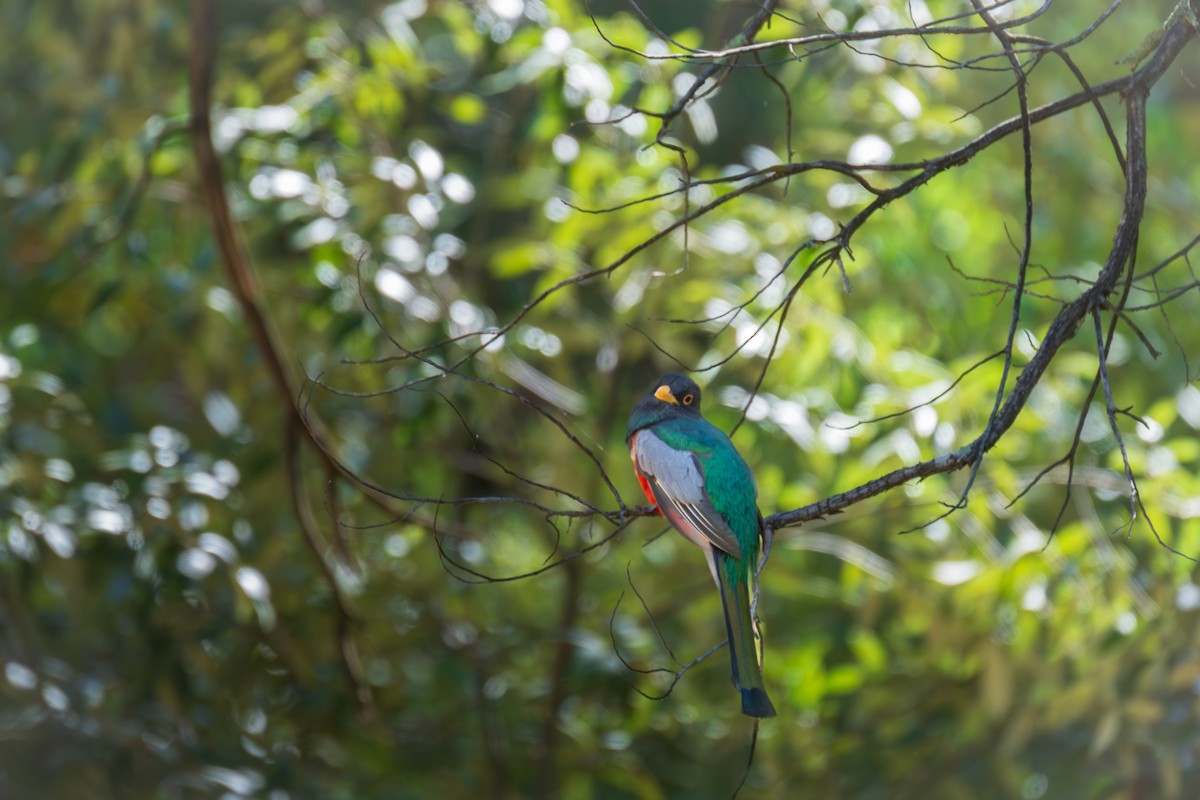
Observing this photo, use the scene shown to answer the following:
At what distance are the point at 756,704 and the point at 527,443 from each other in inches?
114

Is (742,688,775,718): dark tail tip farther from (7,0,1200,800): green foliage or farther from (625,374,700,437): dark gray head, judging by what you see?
(7,0,1200,800): green foliage

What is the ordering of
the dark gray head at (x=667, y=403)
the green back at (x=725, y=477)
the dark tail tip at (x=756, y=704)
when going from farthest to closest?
the dark gray head at (x=667, y=403), the green back at (x=725, y=477), the dark tail tip at (x=756, y=704)

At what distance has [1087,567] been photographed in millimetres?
3680

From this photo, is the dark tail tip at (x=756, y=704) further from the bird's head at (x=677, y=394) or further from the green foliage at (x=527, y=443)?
the green foliage at (x=527, y=443)

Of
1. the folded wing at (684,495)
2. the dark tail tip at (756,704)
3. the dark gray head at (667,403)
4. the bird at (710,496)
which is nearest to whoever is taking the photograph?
the dark tail tip at (756,704)

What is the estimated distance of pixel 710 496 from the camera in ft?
8.32

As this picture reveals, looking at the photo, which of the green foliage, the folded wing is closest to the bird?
the folded wing

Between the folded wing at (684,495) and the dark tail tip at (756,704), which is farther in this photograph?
the folded wing at (684,495)

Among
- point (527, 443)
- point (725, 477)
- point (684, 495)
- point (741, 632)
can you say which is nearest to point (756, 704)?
point (741, 632)

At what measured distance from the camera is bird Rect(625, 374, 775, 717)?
228 cm

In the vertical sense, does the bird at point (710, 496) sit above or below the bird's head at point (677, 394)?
below

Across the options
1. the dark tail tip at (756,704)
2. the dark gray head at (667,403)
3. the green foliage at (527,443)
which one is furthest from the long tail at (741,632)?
the green foliage at (527,443)

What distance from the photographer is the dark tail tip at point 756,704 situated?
2.06m

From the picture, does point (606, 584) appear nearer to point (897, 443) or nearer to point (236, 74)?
point (897, 443)
